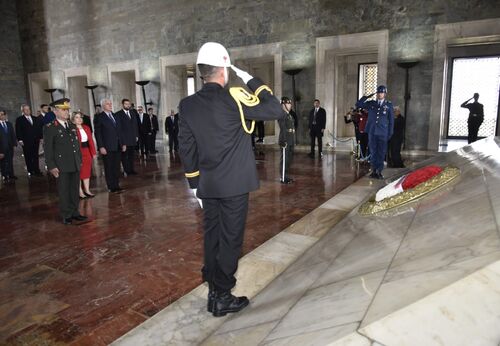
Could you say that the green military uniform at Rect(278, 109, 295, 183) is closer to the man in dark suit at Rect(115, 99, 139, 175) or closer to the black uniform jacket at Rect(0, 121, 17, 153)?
the man in dark suit at Rect(115, 99, 139, 175)

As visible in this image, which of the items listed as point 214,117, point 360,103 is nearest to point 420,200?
point 214,117

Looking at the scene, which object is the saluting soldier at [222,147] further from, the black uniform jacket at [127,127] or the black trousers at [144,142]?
the black trousers at [144,142]

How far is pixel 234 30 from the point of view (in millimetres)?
13969

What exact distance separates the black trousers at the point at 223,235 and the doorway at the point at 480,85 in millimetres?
14957

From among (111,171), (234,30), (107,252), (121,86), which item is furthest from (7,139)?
(121,86)

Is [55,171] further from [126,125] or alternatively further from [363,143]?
[363,143]

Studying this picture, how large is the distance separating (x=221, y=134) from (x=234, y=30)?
12.7 metres

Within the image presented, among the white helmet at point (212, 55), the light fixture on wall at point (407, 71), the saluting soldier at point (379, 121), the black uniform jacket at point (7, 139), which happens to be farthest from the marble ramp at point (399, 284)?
the light fixture on wall at point (407, 71)

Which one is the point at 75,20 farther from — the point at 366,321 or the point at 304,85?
the point at 366,321

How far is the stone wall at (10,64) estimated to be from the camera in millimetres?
20141

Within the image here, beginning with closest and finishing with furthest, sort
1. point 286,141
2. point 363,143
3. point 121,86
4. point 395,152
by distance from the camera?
point 286,141, point 395,152, point 363,143, point 121,86

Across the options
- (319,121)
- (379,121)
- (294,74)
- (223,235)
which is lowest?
(223,235)

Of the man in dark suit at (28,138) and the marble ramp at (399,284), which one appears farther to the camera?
the man in dark suit at (28,138)

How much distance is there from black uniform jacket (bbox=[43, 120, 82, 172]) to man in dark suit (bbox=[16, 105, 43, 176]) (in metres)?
5.12
